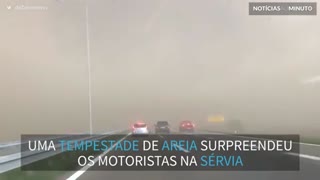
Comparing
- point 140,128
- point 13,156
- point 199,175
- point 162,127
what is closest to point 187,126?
point 162,127

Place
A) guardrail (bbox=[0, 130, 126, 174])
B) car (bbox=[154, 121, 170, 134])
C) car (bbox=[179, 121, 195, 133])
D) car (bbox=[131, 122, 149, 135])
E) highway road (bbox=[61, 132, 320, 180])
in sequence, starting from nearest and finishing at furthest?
guardrail (bbox=[0, 130, 126, 174]) < highway road (bbox=[61, 132, 320, 180]) < car (bbox=[131, 122, 149, 135]) < car (bbox=[154, 121, 170, 134]) < car (bbox=[179, 121, 195, 133])

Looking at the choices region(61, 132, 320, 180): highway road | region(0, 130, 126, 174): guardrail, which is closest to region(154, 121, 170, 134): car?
region(61, 132, 320, 180): highway road

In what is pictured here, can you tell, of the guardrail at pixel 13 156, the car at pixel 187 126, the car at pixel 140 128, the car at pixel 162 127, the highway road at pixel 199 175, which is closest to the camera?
the guardrail at pixel 13 156

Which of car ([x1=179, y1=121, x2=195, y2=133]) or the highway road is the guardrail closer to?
the highway road

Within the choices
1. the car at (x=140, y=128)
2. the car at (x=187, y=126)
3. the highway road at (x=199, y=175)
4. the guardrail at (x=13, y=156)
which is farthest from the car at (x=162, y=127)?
the guardrail at (x=13, y=156)

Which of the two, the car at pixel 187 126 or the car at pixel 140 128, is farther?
the car at pixel 187 126

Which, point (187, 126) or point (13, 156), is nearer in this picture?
point (13, 156)

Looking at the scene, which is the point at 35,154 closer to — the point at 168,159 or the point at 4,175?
→ the point at 4,175

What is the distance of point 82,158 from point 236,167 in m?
6.36

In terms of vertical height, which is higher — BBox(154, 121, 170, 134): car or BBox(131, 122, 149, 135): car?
BBox(131, 122, 149, 135): car

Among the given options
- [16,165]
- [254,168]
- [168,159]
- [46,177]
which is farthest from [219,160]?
[16,165]

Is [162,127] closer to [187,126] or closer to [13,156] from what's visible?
[187,126]

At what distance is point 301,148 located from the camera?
3014 centimetres

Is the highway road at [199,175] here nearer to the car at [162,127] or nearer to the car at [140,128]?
the car at [140,128]
